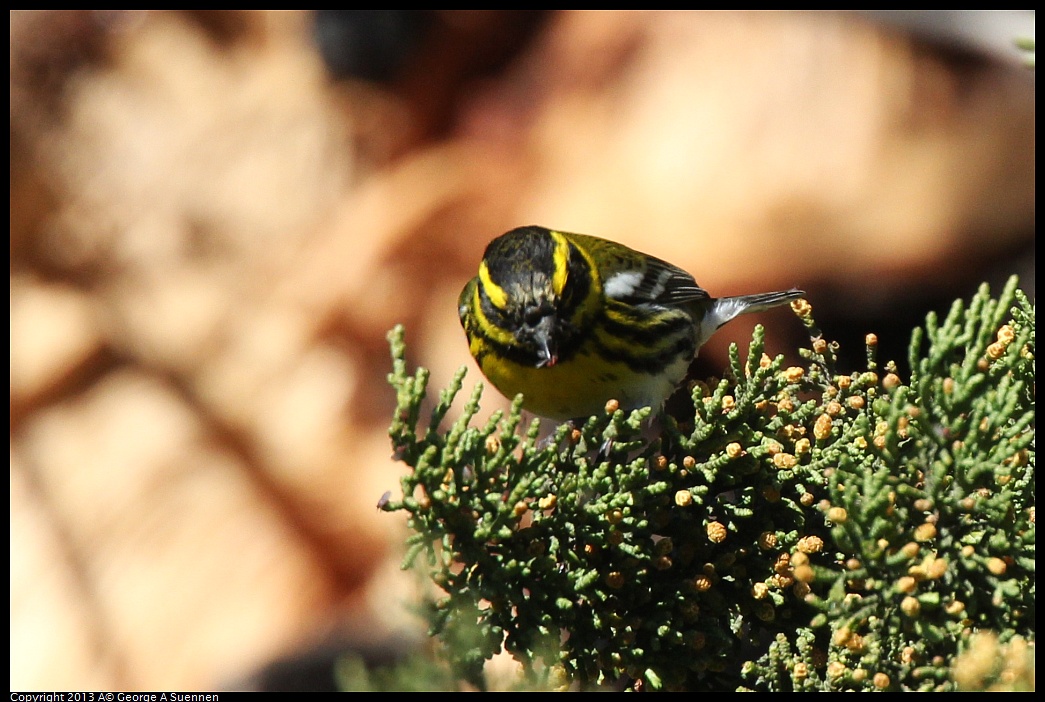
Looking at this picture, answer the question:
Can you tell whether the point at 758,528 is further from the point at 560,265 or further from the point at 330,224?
the point at 330,224

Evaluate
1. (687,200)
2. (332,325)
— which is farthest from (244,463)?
(687,200)

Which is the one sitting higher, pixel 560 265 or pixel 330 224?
pixel 330 224

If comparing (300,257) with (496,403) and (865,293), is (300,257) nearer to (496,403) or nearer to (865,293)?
(496,403)

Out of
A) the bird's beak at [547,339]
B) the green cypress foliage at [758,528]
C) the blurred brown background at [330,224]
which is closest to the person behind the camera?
the green cypress foliage at [758,528]

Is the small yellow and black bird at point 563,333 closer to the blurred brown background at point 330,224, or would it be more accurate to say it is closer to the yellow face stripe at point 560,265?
the yellow face stripe at point 560,265

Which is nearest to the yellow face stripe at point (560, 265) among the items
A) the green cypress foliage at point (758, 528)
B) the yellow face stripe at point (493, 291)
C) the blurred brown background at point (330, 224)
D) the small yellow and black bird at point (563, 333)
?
the small yellow and black bird at point (563, 333)

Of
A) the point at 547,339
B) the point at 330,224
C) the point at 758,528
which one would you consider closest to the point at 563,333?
the point at 547,339

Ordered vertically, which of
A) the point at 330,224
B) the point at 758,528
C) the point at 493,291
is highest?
the point at 330,224
